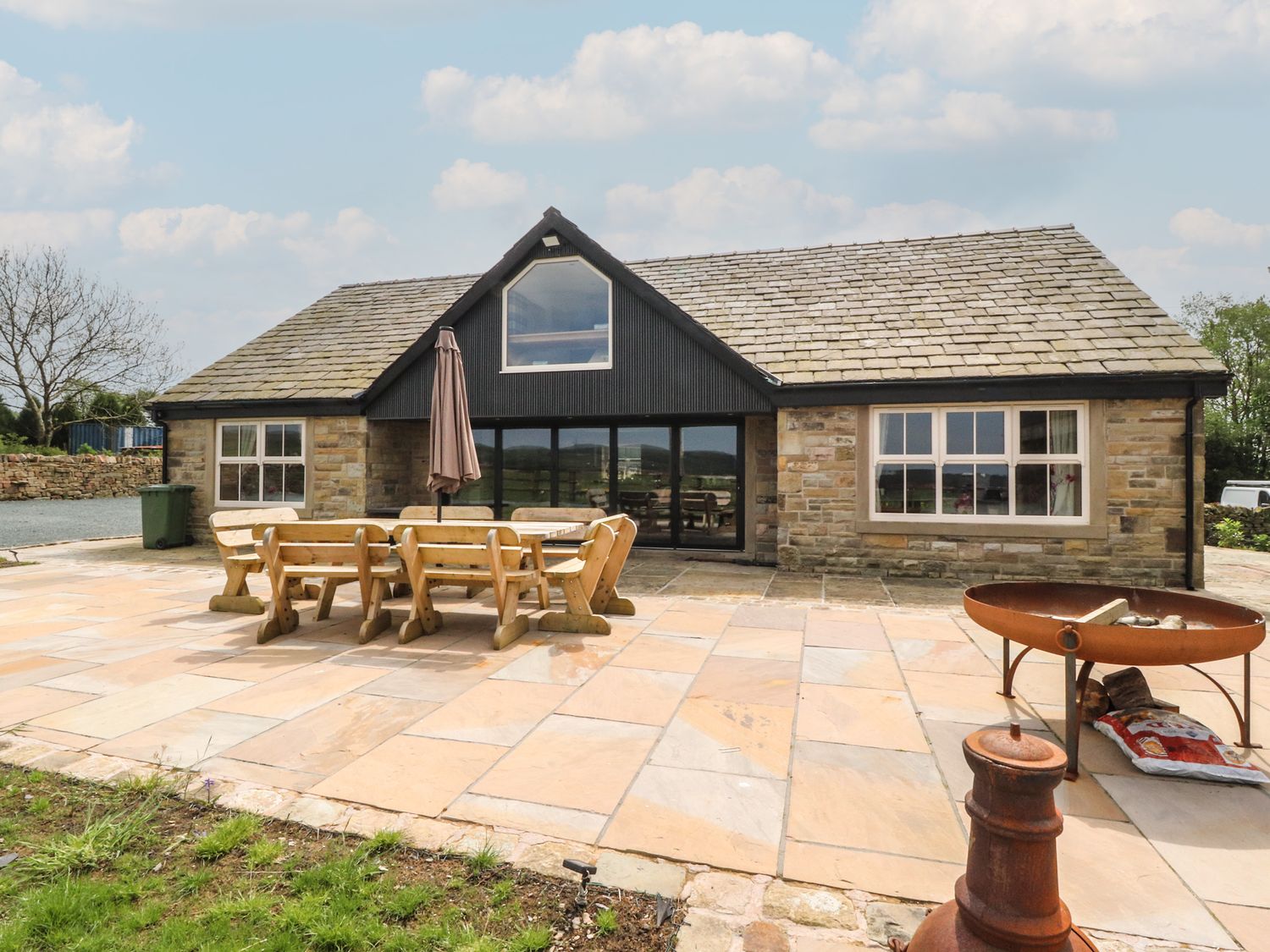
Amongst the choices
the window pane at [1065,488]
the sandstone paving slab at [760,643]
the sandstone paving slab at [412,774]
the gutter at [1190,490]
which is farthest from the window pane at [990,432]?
the sandstone paving slab at [412,774]

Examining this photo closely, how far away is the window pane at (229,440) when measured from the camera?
1211 centimetres

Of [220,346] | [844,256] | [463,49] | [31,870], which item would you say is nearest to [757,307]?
[844,256]

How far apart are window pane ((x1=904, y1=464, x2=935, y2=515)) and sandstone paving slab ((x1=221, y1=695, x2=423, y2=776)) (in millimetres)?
7453

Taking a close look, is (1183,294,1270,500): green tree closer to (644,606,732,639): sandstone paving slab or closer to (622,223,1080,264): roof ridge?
(622,223,1080,264): roof ridge

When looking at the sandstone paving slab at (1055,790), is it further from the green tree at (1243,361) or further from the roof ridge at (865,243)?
the green tree at (1243,361)

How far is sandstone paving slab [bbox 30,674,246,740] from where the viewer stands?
3635mm

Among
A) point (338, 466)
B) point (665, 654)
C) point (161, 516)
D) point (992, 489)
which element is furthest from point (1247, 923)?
point (161, 516)

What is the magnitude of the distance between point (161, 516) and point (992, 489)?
13897 mm

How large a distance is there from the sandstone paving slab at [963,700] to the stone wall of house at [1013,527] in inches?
184

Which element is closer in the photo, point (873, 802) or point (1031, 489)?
point (873, 802)

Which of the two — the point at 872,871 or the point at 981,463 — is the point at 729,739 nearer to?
the point at 872,871

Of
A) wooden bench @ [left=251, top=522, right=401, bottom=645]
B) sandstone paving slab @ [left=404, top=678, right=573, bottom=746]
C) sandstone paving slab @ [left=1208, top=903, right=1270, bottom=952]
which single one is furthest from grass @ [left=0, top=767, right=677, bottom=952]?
wooden bench @ [left=251, top=522, right=401, bottom=645]

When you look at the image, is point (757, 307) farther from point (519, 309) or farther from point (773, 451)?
point (519, 309)

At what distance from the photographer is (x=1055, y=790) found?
2.94m
